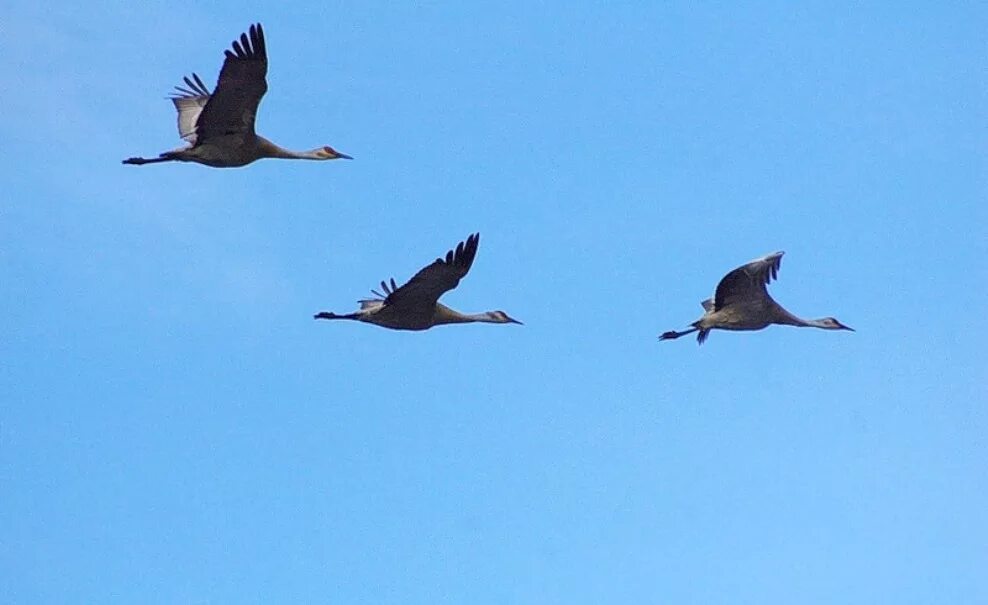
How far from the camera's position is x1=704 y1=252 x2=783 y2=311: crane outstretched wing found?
→ 23734 mm

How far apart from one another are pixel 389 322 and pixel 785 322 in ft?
15.0

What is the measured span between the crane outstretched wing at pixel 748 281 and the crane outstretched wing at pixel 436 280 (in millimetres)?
2971

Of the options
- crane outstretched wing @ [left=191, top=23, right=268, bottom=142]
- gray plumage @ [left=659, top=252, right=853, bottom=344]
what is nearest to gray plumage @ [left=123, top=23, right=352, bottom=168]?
crane outstretched wing @ [left=191, top=23, right=268, bottom=142]

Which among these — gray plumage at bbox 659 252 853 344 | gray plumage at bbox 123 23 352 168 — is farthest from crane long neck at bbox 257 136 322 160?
gray plumage at bbox 659 252 853 344

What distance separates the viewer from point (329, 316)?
2428cm

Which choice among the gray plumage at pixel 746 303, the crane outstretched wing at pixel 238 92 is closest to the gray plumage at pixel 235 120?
the crane outstretched wing at pixel 238 92

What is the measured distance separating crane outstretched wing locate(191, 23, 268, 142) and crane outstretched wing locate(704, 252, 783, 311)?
5.32m

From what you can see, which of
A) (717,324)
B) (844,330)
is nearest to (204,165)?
(717,324)

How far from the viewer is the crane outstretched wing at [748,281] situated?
77.9 ft

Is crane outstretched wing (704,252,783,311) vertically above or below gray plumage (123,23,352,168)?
below

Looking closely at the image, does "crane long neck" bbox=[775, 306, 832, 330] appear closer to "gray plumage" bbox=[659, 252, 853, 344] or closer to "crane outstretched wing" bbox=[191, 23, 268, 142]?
"gray plumage" bbox=[659, 252, 853, 344]

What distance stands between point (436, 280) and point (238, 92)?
2.80 m

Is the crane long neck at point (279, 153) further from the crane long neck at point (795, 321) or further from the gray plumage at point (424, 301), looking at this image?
the crane long neck at point (795, 321)

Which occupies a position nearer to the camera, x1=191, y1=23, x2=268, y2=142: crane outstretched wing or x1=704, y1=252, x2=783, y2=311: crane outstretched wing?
x1=191, y1=23, x2=268, y2=142: crane outstretched wing
